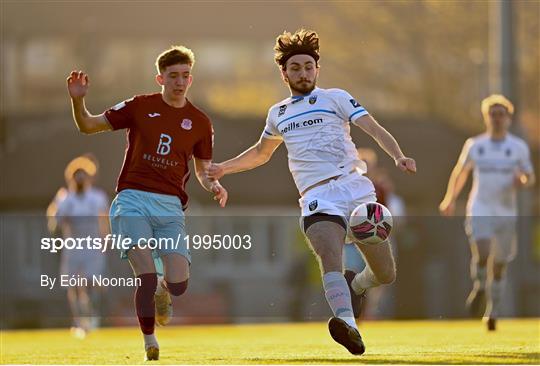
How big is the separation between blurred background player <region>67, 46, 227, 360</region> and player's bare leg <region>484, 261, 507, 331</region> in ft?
16.4

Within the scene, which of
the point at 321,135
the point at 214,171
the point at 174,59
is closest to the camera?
the point at 321,135

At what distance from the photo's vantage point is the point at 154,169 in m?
11.1

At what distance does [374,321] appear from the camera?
22109 millimetres

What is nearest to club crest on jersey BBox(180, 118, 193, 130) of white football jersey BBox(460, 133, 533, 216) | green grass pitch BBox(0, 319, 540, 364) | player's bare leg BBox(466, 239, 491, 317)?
green grass pitch BBox(0, 319, 540, 364)

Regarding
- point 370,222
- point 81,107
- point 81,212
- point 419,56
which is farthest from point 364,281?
point 419,56

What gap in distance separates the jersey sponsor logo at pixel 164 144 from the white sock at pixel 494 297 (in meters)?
5.45

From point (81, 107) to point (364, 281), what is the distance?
7.90 ft

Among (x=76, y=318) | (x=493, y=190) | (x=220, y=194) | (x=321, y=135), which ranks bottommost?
(x=76, y=318)

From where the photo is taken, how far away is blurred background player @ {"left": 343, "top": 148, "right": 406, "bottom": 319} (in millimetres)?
13450

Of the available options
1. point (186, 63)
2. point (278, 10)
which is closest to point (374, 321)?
point (186, 63)

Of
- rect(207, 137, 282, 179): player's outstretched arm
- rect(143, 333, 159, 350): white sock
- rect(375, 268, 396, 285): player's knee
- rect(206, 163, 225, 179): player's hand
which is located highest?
rect(207, 137, 282, 179): player's outstretched arm

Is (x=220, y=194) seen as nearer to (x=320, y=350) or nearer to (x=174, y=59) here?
(x=174, y=59)

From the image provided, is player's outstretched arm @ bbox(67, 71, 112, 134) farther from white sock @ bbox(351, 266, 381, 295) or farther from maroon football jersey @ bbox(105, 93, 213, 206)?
white sock @ bbox(351, 266, 381, 295)

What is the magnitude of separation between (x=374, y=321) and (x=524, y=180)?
6.79 metres
